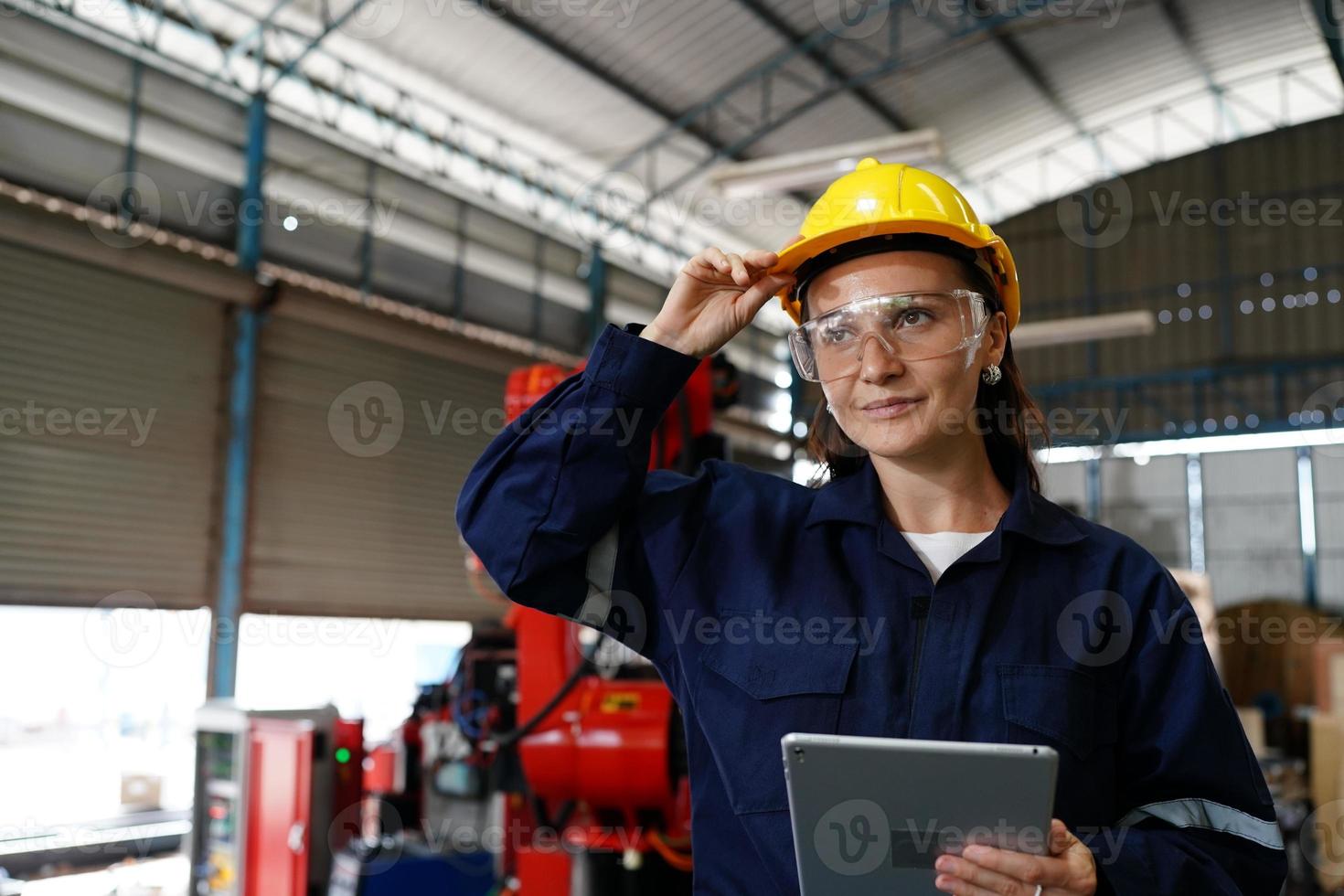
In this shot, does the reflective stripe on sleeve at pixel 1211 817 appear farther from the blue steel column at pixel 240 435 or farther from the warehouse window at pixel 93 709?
the blue steel column at pixel 240 435

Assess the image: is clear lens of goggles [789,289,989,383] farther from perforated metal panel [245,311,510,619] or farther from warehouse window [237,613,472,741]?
perforated metal panel [245,311,510,619]

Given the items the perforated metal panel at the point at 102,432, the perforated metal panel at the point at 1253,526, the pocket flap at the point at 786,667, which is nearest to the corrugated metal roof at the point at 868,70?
the perforated metal panel at the point at 102,432

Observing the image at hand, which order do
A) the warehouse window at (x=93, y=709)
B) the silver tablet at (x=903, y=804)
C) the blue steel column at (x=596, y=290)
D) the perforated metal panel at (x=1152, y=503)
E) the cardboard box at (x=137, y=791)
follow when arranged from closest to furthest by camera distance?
the silver tablet at (x=903, y=804) < the warehouse window at (x=93, y=709) < the cardboard box at (x=137, y=791) < the blue steel column at (x=596, y=290) < the perforated metal panel at (x=1152, y=503)

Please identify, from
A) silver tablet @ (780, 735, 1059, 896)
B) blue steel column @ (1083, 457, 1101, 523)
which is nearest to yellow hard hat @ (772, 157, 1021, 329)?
silver tablet @ (780, 735, 1059, 896)

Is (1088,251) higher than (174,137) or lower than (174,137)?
higher

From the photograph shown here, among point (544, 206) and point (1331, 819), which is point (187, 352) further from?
point (1331, 819)

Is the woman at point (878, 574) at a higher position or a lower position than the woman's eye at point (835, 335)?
lower

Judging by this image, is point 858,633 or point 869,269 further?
point 869,269

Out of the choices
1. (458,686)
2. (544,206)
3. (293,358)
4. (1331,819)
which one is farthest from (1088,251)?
(458,686)

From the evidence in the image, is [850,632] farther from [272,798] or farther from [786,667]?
[272,798]

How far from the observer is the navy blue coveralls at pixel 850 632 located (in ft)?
5.24

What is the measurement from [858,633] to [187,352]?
29.3 feet

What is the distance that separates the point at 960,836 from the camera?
1.37 m

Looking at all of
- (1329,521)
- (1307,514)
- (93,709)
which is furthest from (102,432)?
(1329,521)
